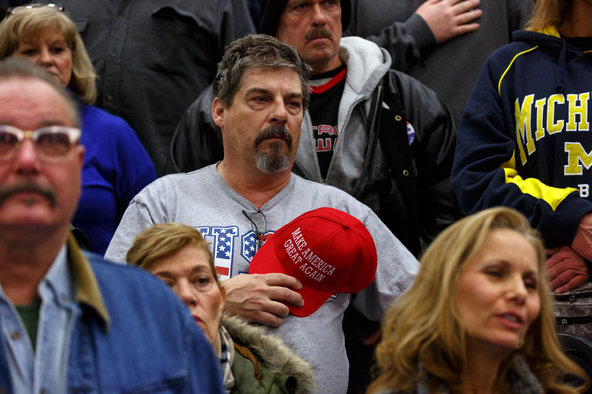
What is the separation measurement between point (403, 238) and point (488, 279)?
179 centimetres

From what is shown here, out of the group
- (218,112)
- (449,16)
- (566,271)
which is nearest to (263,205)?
(218,112)

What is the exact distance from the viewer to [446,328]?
8.66 feet

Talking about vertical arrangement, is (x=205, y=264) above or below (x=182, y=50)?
below

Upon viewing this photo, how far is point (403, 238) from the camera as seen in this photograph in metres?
4.44

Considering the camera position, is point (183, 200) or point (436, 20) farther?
point (436, 20)

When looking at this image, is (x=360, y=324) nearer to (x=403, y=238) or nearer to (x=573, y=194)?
(x=403, y=238)

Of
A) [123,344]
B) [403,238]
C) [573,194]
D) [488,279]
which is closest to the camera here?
[123,344]

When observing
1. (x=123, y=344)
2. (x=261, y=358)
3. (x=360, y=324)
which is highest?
(x=123, y=344)

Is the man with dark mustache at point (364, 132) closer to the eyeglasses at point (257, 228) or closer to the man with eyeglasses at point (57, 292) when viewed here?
the eyeglasses at point (257, 228)

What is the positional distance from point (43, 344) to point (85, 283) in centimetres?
17

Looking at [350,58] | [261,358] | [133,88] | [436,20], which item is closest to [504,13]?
[436,20]

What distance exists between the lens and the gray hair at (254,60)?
420 centimetres

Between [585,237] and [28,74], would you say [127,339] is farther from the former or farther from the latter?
[585,237]

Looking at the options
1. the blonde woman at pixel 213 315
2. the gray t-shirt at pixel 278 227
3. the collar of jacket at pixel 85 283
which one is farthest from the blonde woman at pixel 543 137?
the collar of jacket at pixel 85 283
